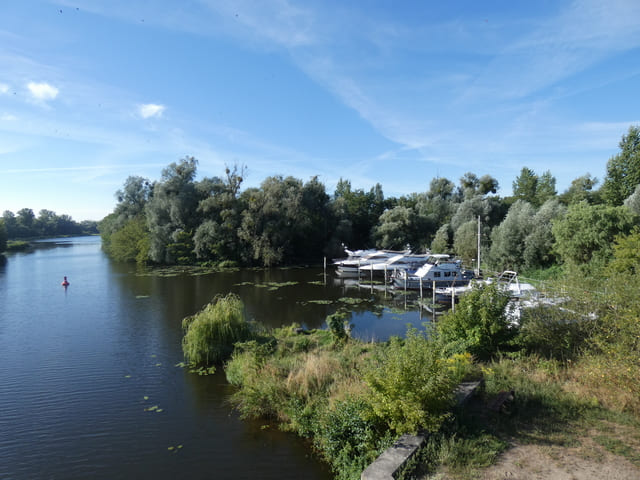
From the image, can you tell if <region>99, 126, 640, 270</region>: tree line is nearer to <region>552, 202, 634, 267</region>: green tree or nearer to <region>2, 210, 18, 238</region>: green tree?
<region>552, 202, 634, 267</region>: green tree

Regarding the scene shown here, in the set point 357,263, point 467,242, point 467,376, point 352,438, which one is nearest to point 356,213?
point 467,242

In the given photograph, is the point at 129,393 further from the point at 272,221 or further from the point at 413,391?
the point at 272,221

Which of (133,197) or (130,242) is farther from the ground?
(133,197)

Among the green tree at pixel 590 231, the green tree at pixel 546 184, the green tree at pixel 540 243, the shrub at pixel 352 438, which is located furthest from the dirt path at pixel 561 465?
the green tree at pixel 546 184

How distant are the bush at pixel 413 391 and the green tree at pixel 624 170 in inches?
1506

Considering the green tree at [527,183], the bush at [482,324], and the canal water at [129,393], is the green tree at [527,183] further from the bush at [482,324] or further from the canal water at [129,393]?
the bush at [482,324]

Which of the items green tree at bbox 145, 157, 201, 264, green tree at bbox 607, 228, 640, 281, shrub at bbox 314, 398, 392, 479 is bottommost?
shrub at bbox 314, 398, 392, 479

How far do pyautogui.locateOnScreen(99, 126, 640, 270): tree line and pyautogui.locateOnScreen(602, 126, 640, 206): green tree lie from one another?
8 cm

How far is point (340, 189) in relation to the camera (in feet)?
231

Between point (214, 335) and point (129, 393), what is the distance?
10.7 feet

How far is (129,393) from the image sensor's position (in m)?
11.0

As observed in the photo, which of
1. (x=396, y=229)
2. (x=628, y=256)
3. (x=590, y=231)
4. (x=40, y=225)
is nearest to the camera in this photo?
(x=628, y=256)

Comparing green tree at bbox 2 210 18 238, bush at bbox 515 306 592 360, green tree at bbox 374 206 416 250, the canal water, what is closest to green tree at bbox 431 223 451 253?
green tree at bbox 374 206 416 250

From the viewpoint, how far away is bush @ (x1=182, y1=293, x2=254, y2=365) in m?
13.1
